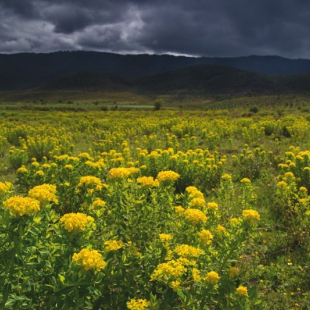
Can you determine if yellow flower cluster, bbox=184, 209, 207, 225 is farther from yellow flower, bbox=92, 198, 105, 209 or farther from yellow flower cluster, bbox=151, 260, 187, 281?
yellow flower, bbox=92, 198, 105, 209

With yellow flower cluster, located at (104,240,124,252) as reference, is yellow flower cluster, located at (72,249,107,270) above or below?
above

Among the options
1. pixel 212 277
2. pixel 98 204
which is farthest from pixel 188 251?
pixel 98 204

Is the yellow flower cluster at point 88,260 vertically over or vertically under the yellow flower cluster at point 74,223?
under

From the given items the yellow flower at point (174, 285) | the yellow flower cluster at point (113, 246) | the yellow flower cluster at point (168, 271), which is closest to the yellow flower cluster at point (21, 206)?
the yellow flower cluster at point (113, 246)

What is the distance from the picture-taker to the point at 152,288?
3.03 meters

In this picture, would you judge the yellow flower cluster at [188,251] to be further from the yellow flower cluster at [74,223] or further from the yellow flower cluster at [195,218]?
the yellow flower cluster at [74,223]

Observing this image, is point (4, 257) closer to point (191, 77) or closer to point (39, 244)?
point (39, 244)

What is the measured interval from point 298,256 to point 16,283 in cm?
434

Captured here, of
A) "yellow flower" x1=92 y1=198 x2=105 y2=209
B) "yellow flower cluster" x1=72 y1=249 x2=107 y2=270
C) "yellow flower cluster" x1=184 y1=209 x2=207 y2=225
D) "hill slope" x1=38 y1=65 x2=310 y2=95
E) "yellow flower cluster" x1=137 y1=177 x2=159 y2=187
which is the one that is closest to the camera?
"yellow flower cluster" x1=72 y1=249 x2=107 y2=270

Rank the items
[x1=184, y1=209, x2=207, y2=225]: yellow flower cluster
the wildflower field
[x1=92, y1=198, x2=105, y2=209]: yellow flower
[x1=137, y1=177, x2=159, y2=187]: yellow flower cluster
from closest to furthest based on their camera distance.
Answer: the wildflower field < [x1=184, y1=209, x2=207, y2=225]: yellow flower cluster < [x1=92, y1=198, x2=105, y2=209]: yellow flower < [x1=137, y1=177, x2=159, y2=187]: yellow flower cluster

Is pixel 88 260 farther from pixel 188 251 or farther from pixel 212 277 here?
pixel 212 277

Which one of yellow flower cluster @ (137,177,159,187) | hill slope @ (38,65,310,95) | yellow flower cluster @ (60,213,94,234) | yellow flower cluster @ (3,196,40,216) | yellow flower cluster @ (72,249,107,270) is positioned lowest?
yellow flower cluster @ (72,249,107,270)

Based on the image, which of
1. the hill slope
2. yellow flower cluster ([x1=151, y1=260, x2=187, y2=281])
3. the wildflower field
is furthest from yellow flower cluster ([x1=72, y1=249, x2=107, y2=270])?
the hill slope

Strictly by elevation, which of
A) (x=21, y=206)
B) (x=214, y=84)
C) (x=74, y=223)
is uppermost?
(x=214, y=84)
